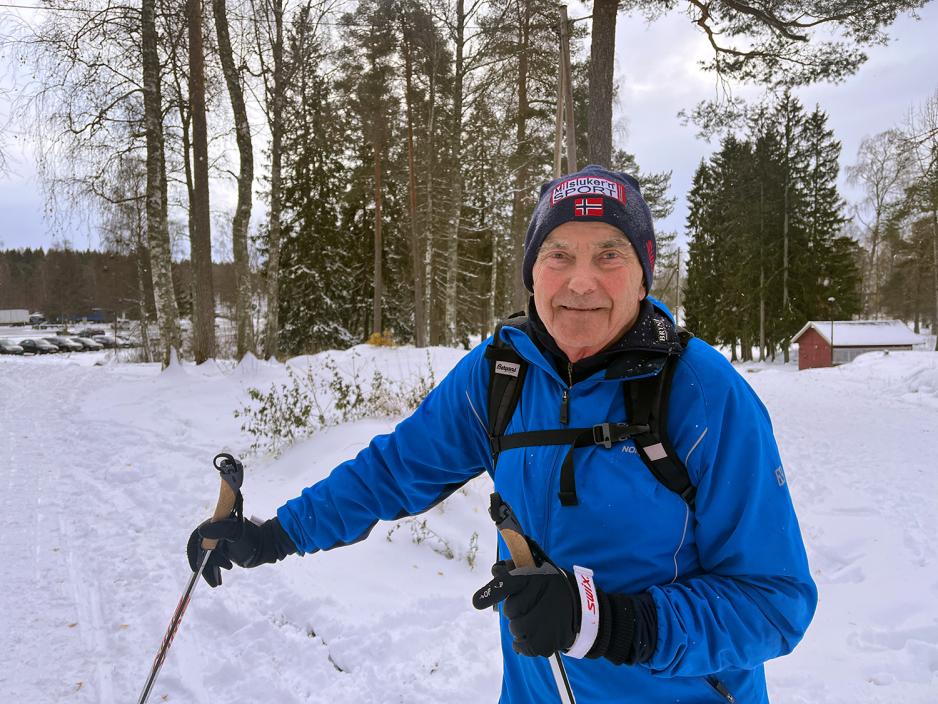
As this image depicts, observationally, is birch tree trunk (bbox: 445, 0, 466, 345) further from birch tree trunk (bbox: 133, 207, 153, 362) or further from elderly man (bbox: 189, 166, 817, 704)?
elderly man (bbox: 189, 166, 817, 704)

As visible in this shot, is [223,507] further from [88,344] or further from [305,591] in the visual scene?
[88,344]

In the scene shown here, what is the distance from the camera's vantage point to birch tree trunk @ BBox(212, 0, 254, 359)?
12109mm

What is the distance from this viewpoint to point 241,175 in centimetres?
1281

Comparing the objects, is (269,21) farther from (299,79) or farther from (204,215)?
(204,215)

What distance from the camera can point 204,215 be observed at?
12320mm

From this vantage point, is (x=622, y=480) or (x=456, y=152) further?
(x=456, y=152)

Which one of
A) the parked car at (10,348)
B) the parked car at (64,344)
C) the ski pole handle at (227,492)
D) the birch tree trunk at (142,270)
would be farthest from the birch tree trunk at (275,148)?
the parked car at (64,344)

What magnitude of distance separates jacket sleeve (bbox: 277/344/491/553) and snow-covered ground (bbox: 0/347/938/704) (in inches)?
60.4

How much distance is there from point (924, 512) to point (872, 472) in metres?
1.70

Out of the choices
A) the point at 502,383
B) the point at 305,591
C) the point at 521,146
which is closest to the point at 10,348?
the point at 521,146

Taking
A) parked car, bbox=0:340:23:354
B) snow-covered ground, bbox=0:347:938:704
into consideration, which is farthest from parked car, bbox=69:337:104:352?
snow-covered ground, bbox=0:347:938:704

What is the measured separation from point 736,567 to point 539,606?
423 mm

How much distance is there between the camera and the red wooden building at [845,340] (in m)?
28.6

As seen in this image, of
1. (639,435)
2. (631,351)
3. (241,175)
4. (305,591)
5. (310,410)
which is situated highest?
(241,175)
